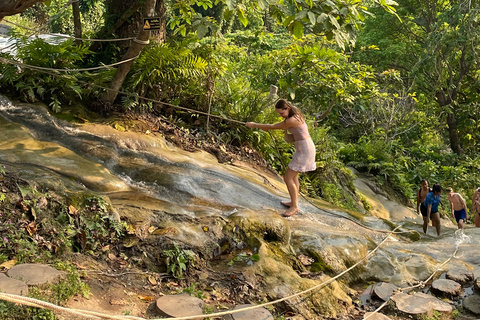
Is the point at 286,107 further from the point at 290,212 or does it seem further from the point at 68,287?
the point at 68,287

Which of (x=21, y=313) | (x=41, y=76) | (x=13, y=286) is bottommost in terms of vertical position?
(x=21, y=313)

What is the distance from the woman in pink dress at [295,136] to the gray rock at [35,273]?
133 inches

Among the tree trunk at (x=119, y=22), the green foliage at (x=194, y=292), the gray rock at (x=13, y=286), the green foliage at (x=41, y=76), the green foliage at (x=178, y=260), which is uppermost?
the tree trunk at (x=119, y=22)

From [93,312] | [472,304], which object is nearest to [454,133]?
[472,304]

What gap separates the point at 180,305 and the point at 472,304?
12.4 feet

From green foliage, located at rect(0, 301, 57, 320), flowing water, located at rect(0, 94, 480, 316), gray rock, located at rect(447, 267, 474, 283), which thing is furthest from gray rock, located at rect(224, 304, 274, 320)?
gray rock, located at rect(447, 267, 474, 283)

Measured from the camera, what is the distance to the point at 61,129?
6.95 meters

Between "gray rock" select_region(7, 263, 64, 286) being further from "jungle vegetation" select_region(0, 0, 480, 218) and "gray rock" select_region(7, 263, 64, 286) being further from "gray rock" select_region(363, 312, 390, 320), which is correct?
"gray rock" select_region(363, 312, 390, 320)

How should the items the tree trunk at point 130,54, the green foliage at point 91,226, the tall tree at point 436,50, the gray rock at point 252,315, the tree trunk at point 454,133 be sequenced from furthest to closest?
the tree trunk at point 454,133, the tall tree at point 436,50, the tree trunk at point 130,54, the green foliage at point 91,226, the gray rock at point 252,315

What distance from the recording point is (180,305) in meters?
3.79

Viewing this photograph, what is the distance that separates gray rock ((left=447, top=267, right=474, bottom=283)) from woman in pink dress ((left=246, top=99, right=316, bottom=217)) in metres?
2.35

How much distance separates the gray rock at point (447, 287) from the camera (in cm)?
568

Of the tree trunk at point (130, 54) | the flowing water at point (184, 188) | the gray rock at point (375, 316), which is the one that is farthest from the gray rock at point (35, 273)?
the tree trunk at point (130, 54)

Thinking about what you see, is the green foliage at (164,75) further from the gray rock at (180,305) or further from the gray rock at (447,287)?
the gray rock at (447,287)
